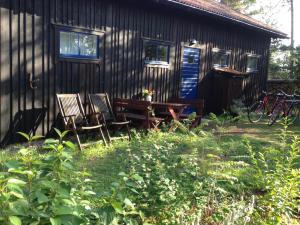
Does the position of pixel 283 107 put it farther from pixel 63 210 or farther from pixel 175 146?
pixel 63 210

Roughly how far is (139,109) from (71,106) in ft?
5.25

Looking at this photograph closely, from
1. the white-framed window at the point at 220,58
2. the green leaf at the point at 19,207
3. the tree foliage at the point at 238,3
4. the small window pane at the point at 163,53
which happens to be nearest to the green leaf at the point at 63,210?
the green leaf at the point at 19,207

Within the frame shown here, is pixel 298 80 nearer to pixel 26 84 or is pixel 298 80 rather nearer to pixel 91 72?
pixel 91 72

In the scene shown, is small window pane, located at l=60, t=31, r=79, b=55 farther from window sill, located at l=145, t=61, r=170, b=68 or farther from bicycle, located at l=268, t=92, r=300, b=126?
bicycle, located at l=268, t=92, r=300, b=126

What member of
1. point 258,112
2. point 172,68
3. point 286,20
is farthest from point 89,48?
point 286,20

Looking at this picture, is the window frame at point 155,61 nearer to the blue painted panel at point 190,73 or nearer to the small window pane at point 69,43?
the blue painted panel at point 190,73

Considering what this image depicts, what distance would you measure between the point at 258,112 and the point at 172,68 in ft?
10.0

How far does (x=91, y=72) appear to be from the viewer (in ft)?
24.6

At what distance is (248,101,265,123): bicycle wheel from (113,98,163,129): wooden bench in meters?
3.93

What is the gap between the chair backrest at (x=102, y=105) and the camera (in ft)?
23.9

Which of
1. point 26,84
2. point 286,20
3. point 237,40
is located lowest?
point 26,84

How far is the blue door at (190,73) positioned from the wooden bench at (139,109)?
2.78m

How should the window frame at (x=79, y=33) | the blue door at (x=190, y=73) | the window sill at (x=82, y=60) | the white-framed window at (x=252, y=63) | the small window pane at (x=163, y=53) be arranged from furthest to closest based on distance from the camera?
1. the white-framed window at (x=252, y=63)
2. the blue door at (x=190, y=73)
3. the small window pane at (x=163, y=53)
4. the window sill at (x=82, y=60)
5. the window frame at (x=79, y=33)

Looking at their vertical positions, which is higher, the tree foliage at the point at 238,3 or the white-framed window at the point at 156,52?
the tree foliage at the point at 238,3
